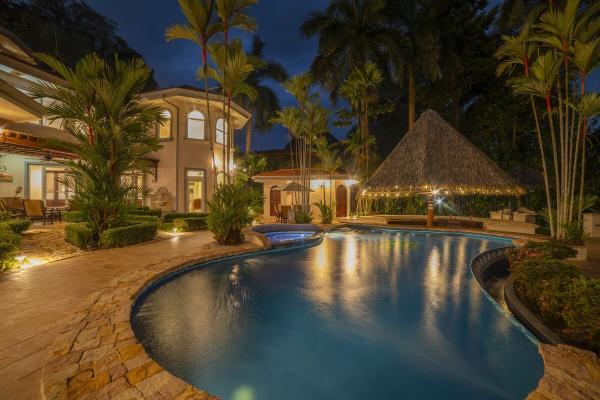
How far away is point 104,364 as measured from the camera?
107 inches

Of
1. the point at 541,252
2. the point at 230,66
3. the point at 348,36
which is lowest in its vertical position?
the point at 541,252

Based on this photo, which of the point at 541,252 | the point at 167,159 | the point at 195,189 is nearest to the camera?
the point at 541,252

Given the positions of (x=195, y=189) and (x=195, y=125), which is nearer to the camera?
(x=195, y=125)

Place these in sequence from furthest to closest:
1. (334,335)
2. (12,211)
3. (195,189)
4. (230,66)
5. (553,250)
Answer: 1. (195,189)
2. (12,211)
3. (230,66)
4. (553,250)
5. (334,335)

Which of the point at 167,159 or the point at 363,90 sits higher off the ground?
the point at 363,90

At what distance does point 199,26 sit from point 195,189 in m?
10.6

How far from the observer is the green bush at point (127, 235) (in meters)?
7.75

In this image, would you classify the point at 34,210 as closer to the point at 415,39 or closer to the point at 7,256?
the point at 7,256

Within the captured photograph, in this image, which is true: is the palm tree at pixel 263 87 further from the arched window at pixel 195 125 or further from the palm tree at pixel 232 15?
the palm tree at pixel 232 15

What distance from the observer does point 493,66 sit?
1845cm

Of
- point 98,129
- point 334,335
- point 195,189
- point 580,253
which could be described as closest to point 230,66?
point 98,129

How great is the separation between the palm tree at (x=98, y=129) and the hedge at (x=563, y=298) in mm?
9687

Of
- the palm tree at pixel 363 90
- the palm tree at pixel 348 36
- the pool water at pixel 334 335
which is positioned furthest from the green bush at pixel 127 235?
the palm tree at pixel 348 36

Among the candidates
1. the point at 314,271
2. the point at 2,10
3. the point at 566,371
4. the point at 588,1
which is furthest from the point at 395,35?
the point at 2,10
